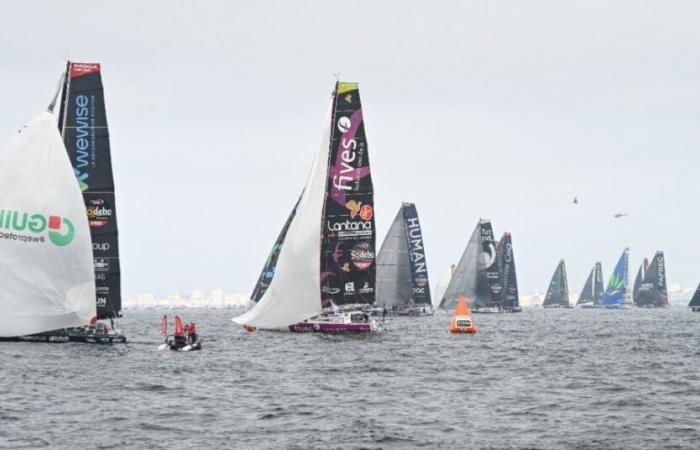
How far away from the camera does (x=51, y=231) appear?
5166 centimetres

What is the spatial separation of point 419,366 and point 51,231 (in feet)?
61.3

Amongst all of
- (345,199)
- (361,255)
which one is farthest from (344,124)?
(361,255)

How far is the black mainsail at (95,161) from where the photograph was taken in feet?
193

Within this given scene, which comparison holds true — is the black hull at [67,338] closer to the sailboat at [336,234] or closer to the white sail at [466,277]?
the sailboat at [336,234]

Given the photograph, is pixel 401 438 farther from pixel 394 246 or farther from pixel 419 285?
pixel 419 285

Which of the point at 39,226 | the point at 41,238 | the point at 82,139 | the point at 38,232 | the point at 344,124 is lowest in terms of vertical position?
the point at 41,238

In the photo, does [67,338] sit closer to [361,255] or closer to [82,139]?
[82,139]

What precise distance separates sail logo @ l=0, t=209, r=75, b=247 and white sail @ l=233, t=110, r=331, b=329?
1928cm

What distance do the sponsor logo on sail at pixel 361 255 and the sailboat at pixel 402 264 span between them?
52.6 metres

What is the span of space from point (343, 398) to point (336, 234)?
32825 millimetres

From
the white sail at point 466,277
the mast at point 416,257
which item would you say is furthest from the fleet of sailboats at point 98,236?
the white sail at point 466,277

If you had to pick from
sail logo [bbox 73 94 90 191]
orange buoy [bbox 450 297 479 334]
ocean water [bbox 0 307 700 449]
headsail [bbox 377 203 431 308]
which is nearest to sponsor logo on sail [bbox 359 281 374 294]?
ocean water [bbox 0 307 700 449]

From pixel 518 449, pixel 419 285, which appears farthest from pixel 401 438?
pixel 419 285

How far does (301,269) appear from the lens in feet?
228
